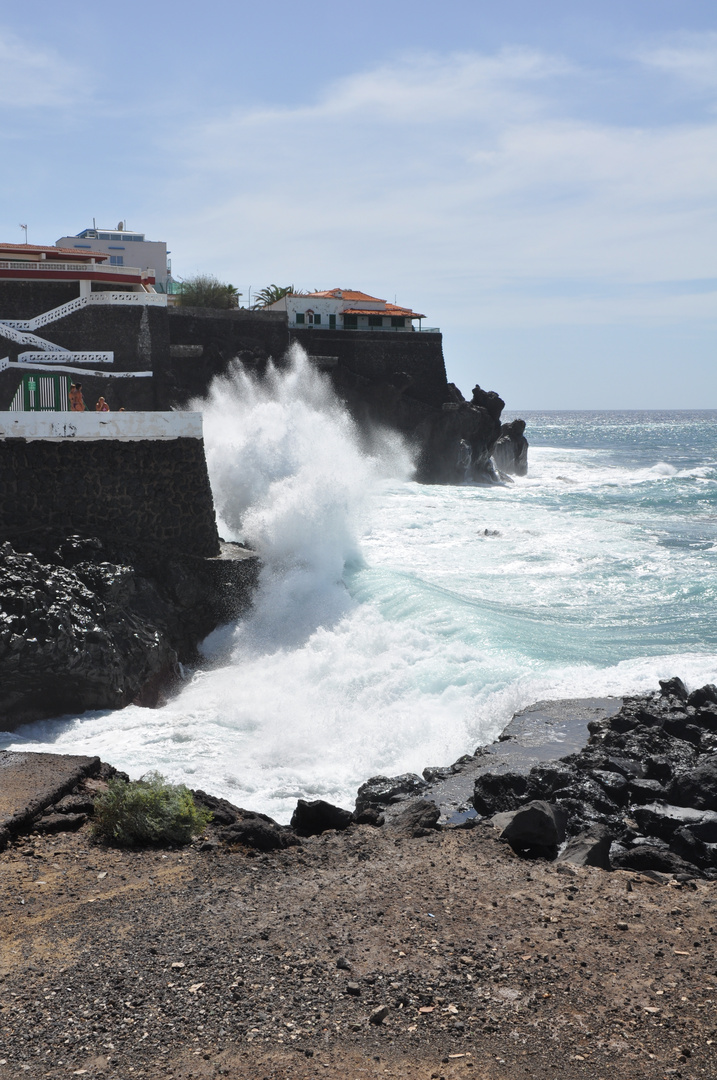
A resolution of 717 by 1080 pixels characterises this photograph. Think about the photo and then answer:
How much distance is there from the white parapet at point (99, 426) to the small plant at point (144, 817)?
7.14 metres

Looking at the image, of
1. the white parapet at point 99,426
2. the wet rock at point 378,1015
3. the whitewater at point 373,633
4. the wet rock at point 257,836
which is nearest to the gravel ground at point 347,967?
the wet rock at point 378,1015

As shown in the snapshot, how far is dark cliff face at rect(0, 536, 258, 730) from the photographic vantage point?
1062cm

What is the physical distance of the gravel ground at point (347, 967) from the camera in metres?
4.12

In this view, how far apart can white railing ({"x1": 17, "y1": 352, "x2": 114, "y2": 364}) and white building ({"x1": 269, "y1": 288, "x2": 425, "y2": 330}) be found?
491 inches

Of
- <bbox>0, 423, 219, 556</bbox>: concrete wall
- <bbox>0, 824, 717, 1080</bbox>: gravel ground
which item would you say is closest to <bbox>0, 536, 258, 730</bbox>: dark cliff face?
<bbox>0, 423, 219, 556</bbox>: concrete wall

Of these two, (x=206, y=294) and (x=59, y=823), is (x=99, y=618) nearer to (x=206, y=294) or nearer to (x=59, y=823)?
(x=59, y=823)

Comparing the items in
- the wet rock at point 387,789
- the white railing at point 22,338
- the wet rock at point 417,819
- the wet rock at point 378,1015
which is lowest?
the wet rock at point 387,789

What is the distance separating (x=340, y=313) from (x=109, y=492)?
25950 mm

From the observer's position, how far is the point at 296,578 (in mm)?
14727

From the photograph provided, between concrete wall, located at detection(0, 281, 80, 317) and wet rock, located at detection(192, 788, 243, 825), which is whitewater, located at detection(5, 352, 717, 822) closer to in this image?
wet rock, located at detection(192, 788, 243, 825)

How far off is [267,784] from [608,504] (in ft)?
89.4

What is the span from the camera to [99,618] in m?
11.6

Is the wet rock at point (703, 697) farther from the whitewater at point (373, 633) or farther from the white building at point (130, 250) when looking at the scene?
the white building at point (130, 250)

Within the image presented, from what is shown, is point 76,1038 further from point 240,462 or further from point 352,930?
point 240,462
